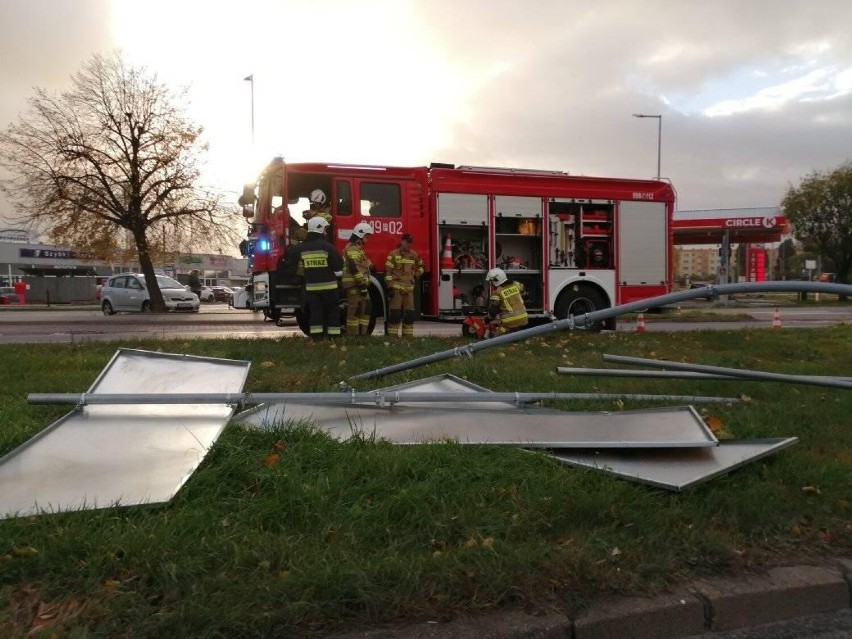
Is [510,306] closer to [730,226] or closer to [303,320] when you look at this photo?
[303,320]

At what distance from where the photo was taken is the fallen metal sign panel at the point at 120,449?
314 cm

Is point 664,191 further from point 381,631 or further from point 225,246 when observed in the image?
point 225,246

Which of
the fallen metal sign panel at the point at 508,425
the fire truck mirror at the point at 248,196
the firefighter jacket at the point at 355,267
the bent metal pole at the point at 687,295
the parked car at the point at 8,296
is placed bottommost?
the parked car at the point at 8,296

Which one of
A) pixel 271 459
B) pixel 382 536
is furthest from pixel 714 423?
pixel 271 459

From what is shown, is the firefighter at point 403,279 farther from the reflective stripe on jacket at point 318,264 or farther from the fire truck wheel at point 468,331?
the reflective stripe on jacket at point 318,264

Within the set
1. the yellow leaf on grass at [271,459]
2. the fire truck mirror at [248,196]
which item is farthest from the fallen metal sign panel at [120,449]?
the fire truck mirror at [248,196]

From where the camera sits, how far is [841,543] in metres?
3.20

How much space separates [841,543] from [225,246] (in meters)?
28.0

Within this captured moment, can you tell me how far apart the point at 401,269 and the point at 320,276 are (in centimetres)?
170

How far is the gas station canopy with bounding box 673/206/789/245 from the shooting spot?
106ft

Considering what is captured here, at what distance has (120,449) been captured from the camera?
12.0ft

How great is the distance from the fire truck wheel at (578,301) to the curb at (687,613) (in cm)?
1012

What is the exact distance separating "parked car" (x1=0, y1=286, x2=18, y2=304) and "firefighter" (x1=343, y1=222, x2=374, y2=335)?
41085 millimetres

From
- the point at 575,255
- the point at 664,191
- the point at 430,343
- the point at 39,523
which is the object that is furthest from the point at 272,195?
the point at 39,523
